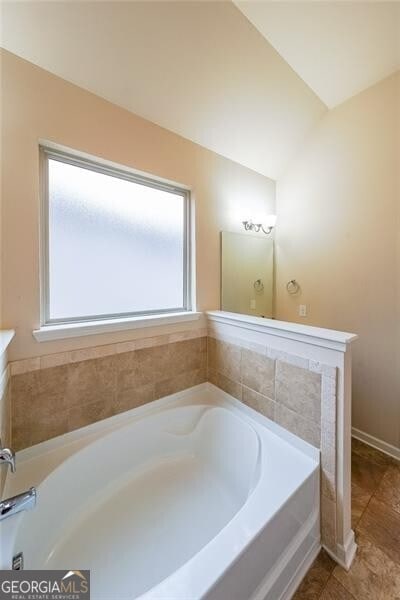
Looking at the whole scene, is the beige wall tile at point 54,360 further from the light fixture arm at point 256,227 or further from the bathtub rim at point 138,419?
the light fixture arm at point 256,227

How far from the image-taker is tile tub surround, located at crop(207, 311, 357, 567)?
43.3 inches

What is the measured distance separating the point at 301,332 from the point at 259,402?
609mm

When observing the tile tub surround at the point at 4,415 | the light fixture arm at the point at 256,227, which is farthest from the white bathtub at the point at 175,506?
the light fixture arm at the point at 256,227

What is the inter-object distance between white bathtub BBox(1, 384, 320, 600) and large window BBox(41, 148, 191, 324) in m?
0.80

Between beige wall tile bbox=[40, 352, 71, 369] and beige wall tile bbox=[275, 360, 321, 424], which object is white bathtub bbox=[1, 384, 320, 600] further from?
beige wall tile bbox=[40, 352, 71, 369]

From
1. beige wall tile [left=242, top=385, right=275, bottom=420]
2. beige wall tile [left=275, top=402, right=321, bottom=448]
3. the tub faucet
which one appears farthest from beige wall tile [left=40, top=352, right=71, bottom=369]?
beige wall tile [left=275, top=402, right=321, bottom=448]

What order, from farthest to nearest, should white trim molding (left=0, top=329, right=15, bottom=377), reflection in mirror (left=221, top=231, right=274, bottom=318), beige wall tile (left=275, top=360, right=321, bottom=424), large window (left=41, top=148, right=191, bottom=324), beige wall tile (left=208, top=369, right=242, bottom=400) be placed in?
reflection in mirror (left=221, top=231, right=274, bottom=318) → beige wall tile (left=208, top=369, right=242, bottom=400) → large window (left=41, top=148, right=191, bottom=324) → beige wall tile (left=275, top=360, right=321, bottom=424) → white trim molding (left=0, top=329, right=15, bottom=377)

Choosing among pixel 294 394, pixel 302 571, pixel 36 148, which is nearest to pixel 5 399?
pixel 36 148

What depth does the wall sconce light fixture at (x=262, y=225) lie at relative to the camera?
90.0 inches

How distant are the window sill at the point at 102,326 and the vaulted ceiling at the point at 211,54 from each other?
1424 millimetres

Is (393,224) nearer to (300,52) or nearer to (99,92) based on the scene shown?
(300,52)

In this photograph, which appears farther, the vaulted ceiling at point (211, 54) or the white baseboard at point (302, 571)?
the vaulted ceiling at point (211, 54)

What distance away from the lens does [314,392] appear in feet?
3.94

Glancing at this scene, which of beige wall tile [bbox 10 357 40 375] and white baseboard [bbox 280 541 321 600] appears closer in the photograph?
white baseboard [bbox 280 541 321 600]
